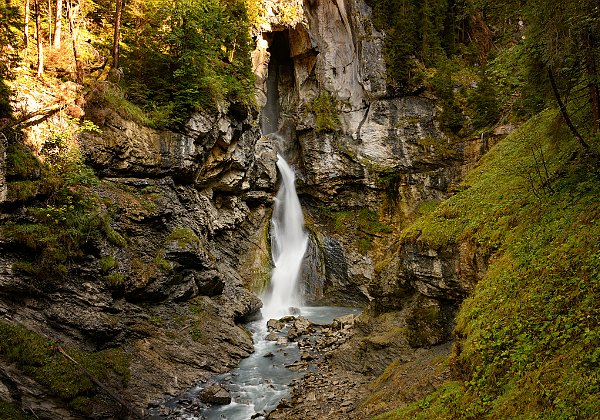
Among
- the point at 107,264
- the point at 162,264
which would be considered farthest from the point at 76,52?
the point at 162,264

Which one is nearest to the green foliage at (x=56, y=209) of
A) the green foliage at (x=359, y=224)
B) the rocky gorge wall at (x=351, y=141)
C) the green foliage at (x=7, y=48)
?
the green foliage at (x=7, y=48)

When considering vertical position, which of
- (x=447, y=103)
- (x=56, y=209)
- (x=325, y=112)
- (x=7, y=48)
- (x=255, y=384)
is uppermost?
(x=447, y=103)

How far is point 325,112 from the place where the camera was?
2952cm

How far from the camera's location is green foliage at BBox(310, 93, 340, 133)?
29.0m

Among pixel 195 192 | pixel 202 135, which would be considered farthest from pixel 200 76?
pixel 195 192

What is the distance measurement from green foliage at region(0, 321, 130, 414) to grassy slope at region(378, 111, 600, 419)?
7.34 metres

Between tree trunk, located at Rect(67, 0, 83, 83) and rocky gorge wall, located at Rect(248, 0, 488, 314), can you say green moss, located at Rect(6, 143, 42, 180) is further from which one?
rocky gorge wall, located at Rect(248, 0, 488, 314)

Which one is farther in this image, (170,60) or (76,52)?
(170,60)

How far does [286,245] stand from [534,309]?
2116 cm

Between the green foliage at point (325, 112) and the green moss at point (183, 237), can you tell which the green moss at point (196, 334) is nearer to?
the green moss at point (183, 237)

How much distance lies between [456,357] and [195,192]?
48.3 ft

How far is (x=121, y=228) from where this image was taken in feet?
46.5

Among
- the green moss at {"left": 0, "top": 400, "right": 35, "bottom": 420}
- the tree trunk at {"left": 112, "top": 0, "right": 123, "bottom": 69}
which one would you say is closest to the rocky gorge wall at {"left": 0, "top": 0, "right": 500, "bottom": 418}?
the green moss at {"left": 0, "top": 400, "right": 35, "bottom": 420}

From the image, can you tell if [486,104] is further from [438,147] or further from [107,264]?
[107,264]
